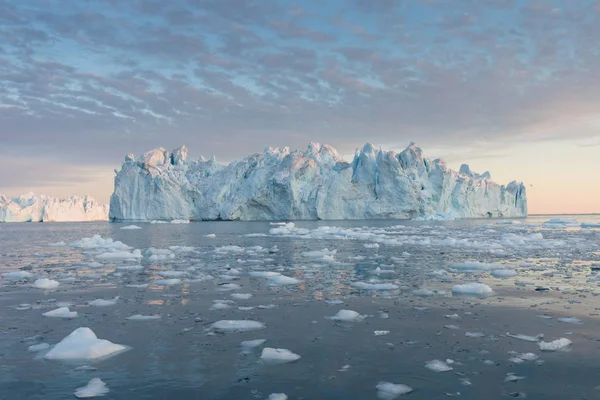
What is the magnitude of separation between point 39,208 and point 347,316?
112 meters

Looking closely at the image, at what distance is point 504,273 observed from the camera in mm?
11234

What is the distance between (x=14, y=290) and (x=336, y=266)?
815 centimetres

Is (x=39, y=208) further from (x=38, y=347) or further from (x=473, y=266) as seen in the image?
(x=38, y=347)

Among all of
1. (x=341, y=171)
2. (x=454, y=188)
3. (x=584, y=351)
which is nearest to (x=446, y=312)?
(x=584, y=351)

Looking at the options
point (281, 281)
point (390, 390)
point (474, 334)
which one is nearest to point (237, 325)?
point (390, 390)

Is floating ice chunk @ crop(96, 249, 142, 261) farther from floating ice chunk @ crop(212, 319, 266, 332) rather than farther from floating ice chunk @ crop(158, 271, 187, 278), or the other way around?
floating ice chunk @ crop(212, 319, 266, 332)

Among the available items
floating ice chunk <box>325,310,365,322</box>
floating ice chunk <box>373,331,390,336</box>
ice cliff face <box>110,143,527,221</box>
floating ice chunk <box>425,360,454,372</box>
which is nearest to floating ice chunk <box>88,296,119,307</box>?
floating ice chunk <box>325,310,365,322</box>

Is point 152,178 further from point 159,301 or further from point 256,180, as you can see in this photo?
point 159,301

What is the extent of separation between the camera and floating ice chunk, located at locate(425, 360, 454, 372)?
15.7 feet

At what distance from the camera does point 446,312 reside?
24.1 ft

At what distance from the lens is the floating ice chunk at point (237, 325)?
6.39 meters

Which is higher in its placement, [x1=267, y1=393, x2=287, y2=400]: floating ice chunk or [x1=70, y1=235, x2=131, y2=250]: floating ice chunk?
[x1=70, y1=235, x2=131, y2=250]: floating ice chunk

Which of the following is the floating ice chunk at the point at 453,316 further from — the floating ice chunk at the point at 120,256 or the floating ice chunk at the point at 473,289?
the floating ice chunk at the point at 120,256

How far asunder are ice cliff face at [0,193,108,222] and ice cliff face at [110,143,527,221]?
157 ft
